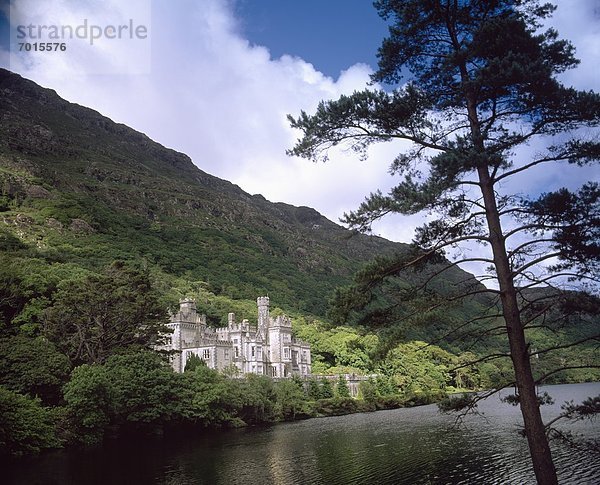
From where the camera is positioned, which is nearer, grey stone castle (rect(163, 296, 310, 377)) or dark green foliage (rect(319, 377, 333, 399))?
dark green foliage (rect(319, 377, 333, 399))

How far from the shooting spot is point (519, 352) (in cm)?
1016

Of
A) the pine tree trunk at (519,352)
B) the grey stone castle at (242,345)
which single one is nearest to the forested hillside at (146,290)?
the pine tree trunk at (519,352)

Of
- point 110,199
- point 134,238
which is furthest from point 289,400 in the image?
point 110,199

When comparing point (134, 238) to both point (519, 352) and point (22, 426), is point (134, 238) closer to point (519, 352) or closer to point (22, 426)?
point (22, 426)

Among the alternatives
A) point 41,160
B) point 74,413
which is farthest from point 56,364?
point 41,160

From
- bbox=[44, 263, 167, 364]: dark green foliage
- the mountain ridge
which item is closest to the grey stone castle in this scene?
bbox=[44, 263, 167, 364]: dark green foliage

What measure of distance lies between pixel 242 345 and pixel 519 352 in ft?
200

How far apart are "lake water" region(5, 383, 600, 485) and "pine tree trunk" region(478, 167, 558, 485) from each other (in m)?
6.15

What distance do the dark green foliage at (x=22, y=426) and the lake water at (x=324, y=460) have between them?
1.05 metres

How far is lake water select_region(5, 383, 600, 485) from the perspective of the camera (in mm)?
22344

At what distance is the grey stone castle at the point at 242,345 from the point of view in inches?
2507

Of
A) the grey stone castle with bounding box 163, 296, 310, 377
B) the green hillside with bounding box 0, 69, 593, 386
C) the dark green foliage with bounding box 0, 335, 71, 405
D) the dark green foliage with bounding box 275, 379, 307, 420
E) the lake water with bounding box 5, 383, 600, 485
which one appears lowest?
the lake water with bounding box 5, 383, 600, 485

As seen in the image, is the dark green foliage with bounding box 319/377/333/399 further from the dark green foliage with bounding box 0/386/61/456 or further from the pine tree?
the pine tree

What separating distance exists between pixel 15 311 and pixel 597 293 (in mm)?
43070
